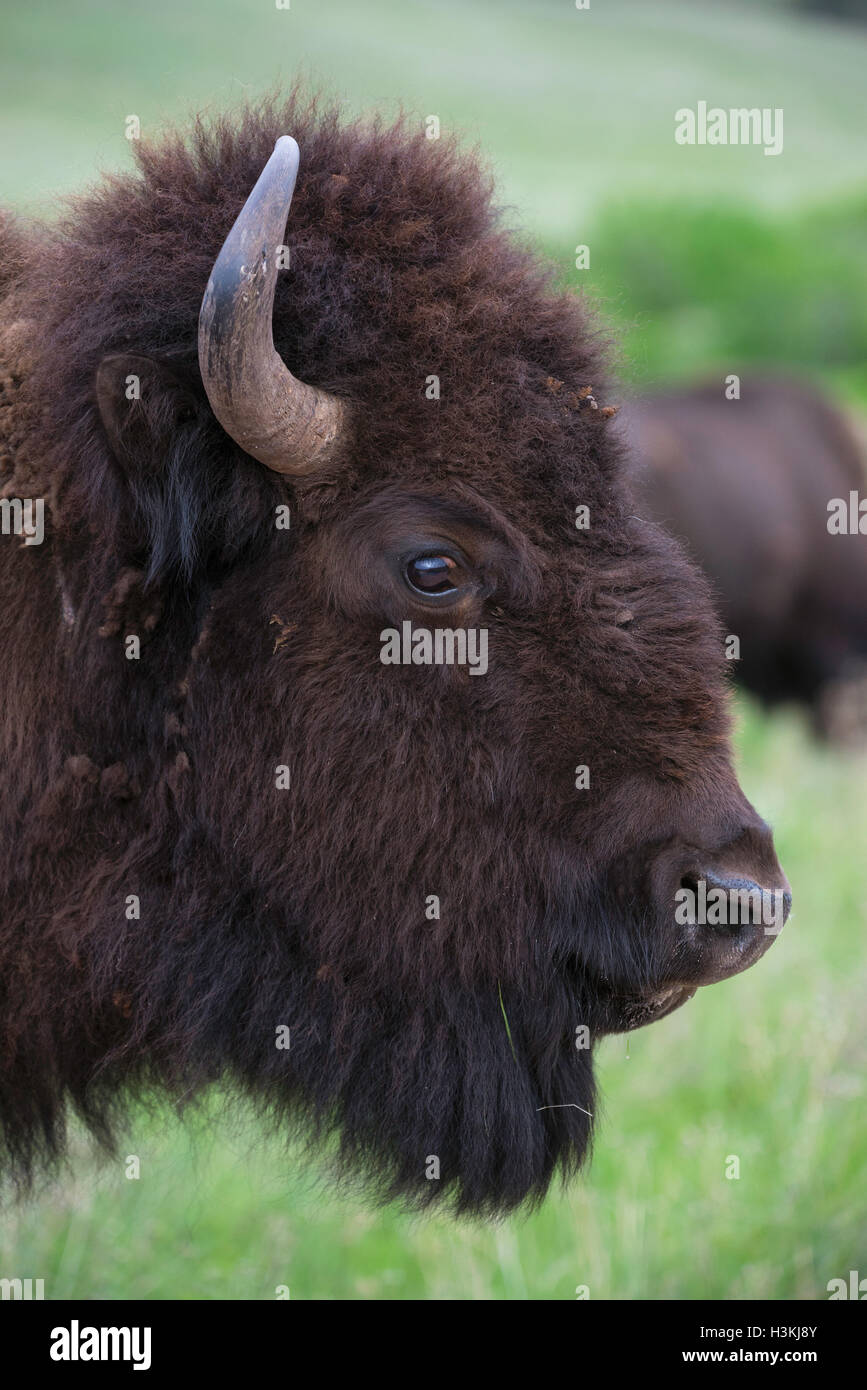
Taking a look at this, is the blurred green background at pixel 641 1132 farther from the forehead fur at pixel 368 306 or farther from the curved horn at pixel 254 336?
the curved horn at pixel 254 336

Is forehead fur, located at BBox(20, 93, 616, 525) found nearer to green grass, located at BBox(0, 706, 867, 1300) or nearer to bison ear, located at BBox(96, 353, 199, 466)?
bison ear, located at BBox(96, 353, 199, 466)

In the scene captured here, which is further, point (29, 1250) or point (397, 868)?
point (29, 1250)

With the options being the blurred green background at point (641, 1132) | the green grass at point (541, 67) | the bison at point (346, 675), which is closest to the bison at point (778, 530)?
the blurred green background at point (641, 1132)

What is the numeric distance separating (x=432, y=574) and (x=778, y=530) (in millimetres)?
12005

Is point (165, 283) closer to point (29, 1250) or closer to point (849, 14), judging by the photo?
point (29, 1250)

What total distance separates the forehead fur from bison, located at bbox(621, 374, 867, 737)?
10.7 meters

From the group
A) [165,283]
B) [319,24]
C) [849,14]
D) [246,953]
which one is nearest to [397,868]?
[246,953]

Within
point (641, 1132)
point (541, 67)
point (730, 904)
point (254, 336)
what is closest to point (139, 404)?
point (254, 336)

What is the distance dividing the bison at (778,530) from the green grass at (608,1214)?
804 centimetres

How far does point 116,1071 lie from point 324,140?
2.24 metres

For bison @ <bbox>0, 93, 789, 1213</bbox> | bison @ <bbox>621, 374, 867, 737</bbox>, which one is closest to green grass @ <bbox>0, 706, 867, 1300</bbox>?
bison @ <bbox>0, 93, 789, 1213</bbox>

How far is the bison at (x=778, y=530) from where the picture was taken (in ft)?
46.2

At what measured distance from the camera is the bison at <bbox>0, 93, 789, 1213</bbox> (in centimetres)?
284

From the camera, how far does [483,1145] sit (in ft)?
10.4
